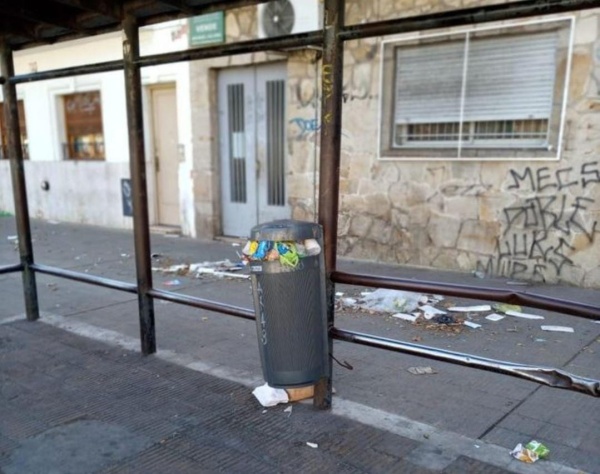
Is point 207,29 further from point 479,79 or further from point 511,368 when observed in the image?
point 511,368

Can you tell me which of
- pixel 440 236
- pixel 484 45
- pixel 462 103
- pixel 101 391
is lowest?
pixel 101 391

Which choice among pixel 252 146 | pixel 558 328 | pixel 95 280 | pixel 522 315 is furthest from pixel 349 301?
pixel 252 146

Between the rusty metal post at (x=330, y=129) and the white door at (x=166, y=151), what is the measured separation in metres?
7.11

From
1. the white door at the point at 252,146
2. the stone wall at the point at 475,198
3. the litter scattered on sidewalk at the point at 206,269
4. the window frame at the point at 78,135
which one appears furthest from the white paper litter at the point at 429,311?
the window frame at the point at 78,135

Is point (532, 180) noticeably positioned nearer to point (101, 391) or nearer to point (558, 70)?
point (558, 70)

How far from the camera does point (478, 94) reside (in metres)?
6.26

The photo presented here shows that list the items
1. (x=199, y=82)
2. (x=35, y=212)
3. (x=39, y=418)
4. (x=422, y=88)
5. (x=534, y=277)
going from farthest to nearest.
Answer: (x=35, y=212) → (x=199, y=82) → (x=422, y=88) → (x=534, y=277) → (x=39, y=418)

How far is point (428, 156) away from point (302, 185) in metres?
1.97

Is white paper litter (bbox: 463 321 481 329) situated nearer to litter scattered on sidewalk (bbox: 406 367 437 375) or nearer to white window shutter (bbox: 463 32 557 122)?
litter scattered on sidewalk (bbox: 406 367 437 375)

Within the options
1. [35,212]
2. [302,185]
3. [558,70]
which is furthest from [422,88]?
[35,212]

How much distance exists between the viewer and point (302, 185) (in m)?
7.87

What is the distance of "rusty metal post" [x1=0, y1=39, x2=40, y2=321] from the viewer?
4633 mm

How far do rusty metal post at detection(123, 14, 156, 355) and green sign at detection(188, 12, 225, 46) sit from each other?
487 cm

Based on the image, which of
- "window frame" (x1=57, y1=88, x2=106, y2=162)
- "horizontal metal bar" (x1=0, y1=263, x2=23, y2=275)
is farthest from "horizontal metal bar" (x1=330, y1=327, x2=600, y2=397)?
"window frame" (x1=57, y1=88, x2=106, y2=162)
